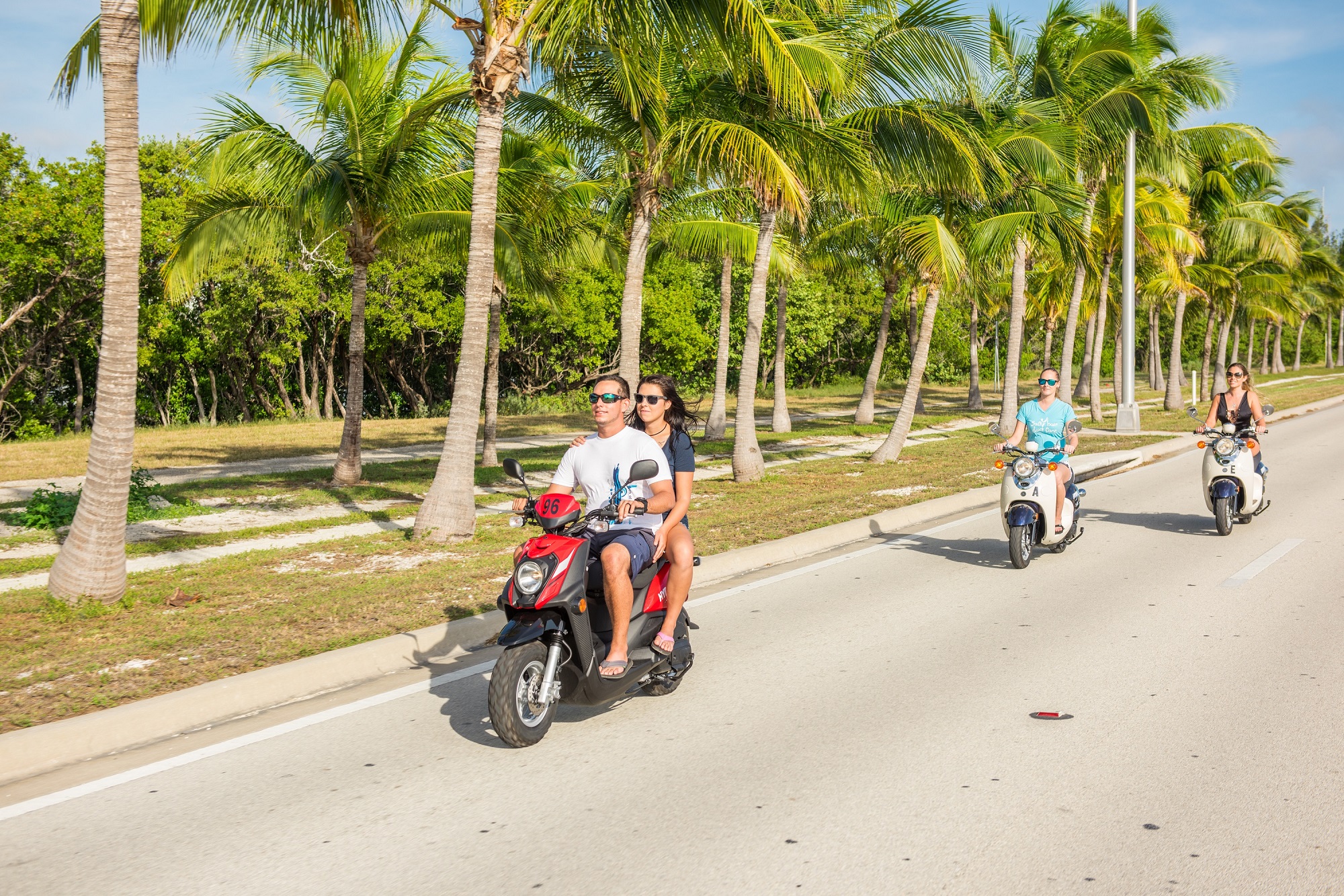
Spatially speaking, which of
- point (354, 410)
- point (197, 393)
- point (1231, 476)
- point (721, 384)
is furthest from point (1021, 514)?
point (197, 393)

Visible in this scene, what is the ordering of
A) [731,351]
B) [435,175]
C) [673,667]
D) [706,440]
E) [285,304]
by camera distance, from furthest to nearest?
1. [731,351]
2. [285,304]
3. [706,440]
4. [435,175]
5. [673,667]

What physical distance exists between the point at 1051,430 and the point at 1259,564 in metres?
2.21

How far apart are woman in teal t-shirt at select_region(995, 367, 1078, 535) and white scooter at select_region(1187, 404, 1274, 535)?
2.30 metres

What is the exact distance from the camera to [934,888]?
386 cm

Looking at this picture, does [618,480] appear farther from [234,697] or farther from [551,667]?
[234,697]

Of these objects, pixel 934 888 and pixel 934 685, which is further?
pixel 934 685

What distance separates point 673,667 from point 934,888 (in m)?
2.58

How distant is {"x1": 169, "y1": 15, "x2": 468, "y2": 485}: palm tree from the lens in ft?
50.0

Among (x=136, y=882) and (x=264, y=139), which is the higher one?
(x=264, y=139)

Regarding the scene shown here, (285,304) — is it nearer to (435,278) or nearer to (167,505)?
(435,278)

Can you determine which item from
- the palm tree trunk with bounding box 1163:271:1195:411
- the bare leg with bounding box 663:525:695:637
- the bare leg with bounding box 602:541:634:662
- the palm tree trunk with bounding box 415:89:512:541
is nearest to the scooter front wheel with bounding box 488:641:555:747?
the bare leg with bounding box 602:541:634:662

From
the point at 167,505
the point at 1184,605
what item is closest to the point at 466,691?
the point at 1184,605

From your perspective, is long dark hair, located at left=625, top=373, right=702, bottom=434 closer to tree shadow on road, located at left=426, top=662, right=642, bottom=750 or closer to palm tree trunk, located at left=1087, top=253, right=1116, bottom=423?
tree shadow on road, located at left=426, top=662, right=642, bottom=750

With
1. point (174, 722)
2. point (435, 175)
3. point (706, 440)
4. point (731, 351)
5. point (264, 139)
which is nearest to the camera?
point (174, 722)
